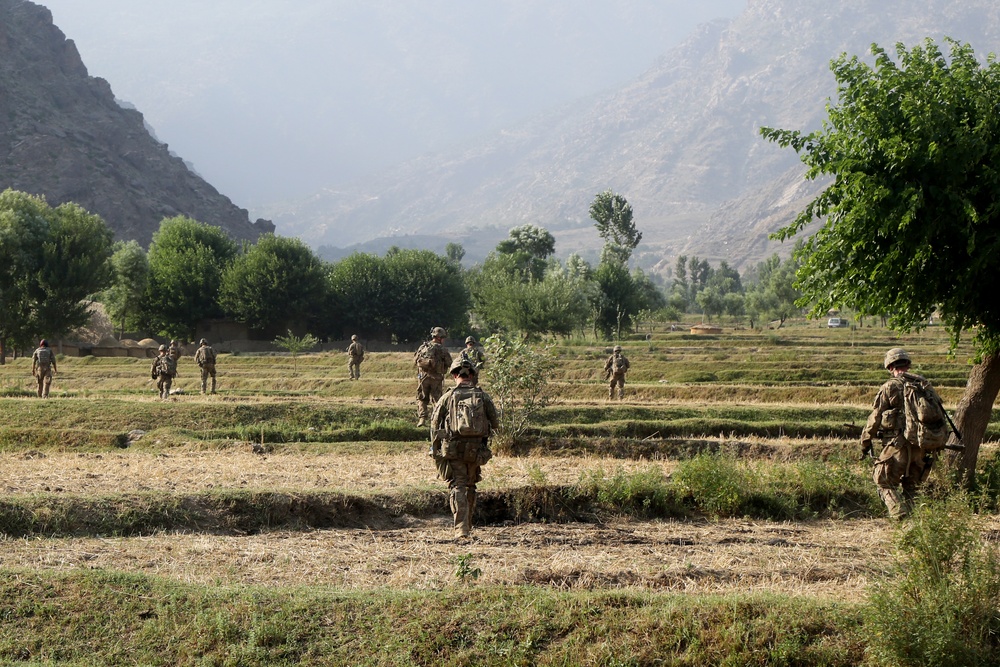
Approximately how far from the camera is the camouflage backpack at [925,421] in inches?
496

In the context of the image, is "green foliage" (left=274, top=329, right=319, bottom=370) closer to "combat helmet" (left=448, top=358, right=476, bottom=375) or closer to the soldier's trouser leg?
"combat helmet" (left=448, top=358, right=476, bottom=375)

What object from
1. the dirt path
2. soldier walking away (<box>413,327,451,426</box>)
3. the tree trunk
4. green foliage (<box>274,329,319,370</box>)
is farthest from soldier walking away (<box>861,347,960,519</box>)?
green foliage (<box>274,329,319,370</box>)

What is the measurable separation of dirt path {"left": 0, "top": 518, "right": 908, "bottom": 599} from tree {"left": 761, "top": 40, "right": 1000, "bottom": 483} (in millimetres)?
3949

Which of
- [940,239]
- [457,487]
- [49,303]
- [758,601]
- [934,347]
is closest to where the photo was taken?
[758,601]

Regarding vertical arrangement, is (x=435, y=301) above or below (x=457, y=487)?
above

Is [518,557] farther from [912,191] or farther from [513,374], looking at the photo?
[513,374]

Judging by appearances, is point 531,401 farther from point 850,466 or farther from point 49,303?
point 49,303

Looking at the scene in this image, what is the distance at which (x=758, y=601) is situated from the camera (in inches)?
345

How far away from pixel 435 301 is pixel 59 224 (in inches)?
1191

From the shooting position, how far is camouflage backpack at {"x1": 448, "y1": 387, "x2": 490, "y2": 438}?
1278cm

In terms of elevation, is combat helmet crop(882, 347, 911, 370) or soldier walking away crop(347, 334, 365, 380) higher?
combat helmet crop(882, 347, 911, 370)

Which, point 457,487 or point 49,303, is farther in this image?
point 49,303

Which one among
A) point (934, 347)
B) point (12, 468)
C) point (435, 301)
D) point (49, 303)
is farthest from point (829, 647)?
point (435, 301)

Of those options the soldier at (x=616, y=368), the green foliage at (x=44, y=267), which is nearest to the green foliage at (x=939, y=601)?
the soldier at (x=616, y=368)
